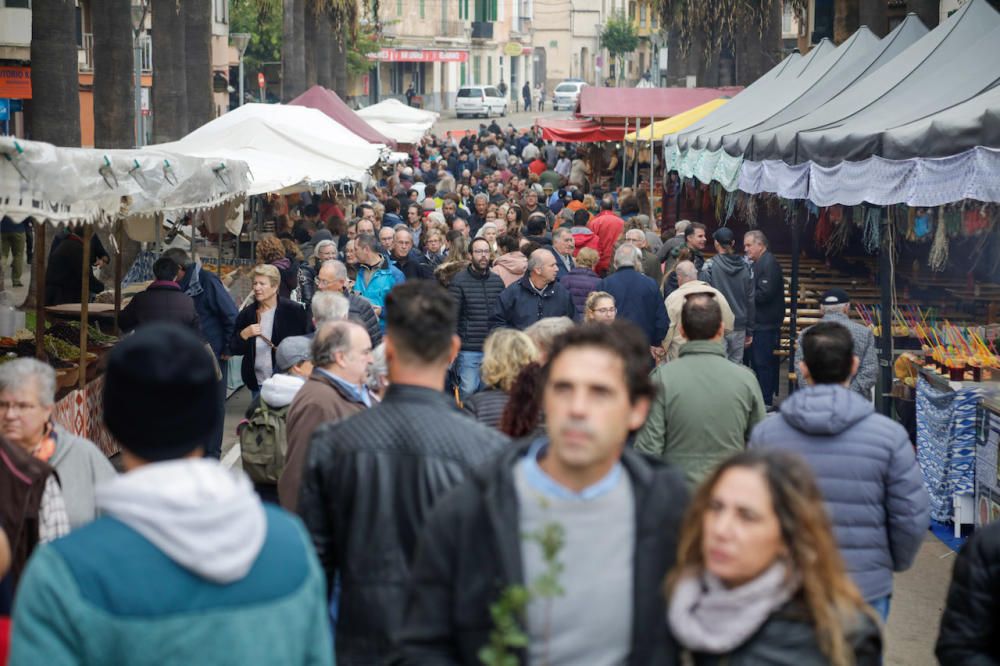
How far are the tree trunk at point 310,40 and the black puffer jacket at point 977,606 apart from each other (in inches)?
1343

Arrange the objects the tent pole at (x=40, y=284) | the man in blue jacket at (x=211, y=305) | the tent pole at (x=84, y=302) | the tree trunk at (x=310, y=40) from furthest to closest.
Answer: the tree trunk at (x=310, y=40) < the man in blue jacket at (x=211, y=305) < the tent pole at (x=84, y=302) < the tent pole at (x=40, y=284)

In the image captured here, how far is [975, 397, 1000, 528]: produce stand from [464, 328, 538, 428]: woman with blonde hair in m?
3.50

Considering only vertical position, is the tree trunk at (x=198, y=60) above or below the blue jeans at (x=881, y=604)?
above

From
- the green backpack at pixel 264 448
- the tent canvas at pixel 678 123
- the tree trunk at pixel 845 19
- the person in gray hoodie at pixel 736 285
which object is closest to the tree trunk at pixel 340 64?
the tent canvas at pixel 678 123

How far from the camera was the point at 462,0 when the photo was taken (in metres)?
96.6

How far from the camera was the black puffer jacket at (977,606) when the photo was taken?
356 centimetres

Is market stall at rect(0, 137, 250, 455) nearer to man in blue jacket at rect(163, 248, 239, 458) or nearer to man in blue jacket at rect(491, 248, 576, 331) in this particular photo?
man in blue jacket at rect(163, 248, 239, 458)

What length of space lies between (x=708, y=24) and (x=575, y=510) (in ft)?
107

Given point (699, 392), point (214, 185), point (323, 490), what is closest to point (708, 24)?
point (214, 185)

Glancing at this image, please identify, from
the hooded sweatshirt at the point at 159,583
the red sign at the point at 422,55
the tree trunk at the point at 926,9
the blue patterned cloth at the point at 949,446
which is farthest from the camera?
the red sign at the point at 422,55

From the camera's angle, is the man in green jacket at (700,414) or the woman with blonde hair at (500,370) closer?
the woman with blonde hair at (500,370)

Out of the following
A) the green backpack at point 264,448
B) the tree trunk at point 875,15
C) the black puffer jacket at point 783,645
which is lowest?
the green backpack at point 264,448

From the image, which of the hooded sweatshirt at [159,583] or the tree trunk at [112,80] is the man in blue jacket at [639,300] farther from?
the tree trunk at [112,80]

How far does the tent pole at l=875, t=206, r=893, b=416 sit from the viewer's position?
1032 cm
